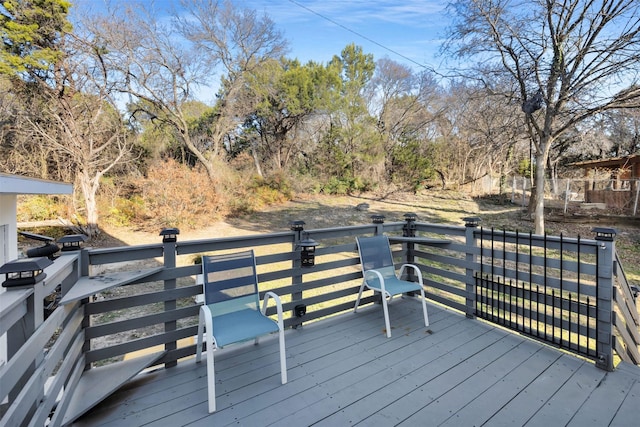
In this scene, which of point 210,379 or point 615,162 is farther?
point 615,162

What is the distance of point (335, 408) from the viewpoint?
194 cm

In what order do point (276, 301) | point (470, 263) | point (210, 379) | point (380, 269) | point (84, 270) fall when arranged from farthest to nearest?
point (380, 269) < point (470, 263) < point (276, 301) < point (84, 270) < point (210, 379)

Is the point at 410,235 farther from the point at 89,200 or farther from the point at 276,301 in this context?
the point at 89,200

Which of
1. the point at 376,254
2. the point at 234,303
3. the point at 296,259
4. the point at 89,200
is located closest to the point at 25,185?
the point at 234,303

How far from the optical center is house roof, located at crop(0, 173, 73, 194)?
6.92 ft

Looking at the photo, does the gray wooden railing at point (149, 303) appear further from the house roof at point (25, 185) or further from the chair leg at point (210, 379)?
the house roof at point (25, 185)

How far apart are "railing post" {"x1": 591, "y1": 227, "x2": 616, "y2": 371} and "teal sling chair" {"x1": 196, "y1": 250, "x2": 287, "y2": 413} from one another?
226 centimetres

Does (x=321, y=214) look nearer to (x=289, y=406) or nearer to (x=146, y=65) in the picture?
(x=146, y=65)

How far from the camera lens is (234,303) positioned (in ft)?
8.23

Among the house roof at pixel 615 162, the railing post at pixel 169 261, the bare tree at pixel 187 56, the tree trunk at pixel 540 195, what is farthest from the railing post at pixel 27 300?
the house roof at pixel 615 162

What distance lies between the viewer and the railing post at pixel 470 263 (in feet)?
10.3

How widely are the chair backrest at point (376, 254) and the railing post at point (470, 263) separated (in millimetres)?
739

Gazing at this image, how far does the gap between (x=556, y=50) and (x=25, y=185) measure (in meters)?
9.83

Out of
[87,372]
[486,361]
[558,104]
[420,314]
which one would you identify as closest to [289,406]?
[87,372]
